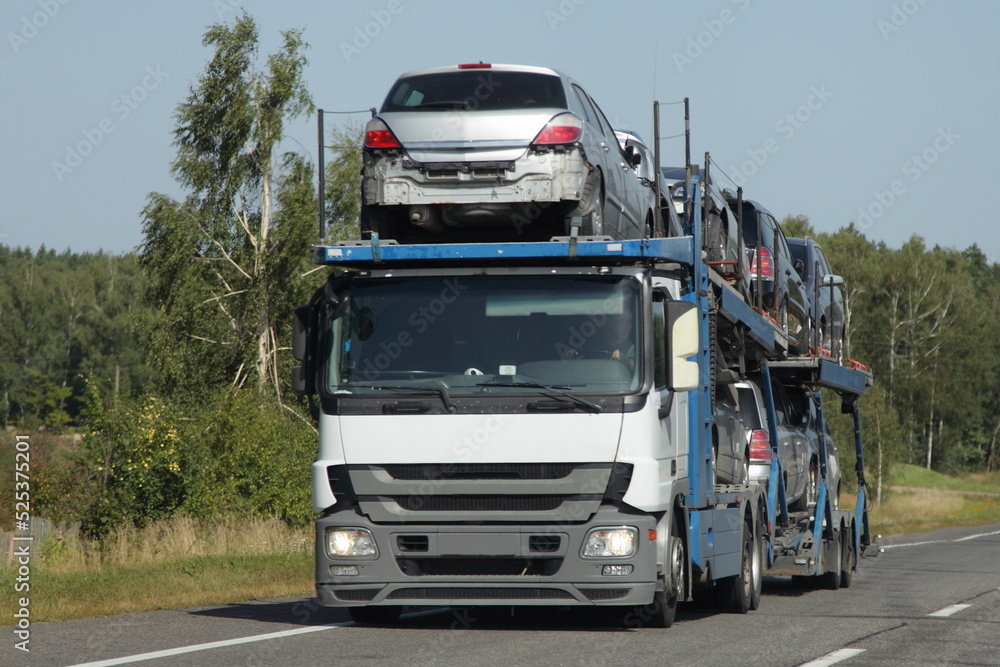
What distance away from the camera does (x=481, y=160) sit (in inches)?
353

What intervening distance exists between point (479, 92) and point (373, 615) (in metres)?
4.00

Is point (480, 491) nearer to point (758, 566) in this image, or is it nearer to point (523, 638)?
point (523, 638)

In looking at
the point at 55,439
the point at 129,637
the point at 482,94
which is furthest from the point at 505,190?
the point at 55,439

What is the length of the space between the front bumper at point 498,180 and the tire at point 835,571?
8.01 meters

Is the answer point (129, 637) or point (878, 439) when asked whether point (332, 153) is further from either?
point (129, 637)

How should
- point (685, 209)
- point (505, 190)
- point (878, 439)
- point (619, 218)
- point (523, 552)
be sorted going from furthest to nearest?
point (878, 439) < point (685, 209) < point (619, 218) < point (505, 190) < point (523, 552)

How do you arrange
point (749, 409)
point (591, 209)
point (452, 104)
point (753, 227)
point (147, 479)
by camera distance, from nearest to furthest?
point (452, 104)
point (591, 209)
point (749, 409)
point (753, 227)
point (147, 479)

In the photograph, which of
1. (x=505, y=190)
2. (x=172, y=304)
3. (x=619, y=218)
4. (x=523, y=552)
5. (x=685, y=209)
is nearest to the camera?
(x=523, y=552)

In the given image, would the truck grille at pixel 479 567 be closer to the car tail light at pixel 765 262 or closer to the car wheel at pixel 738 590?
the car wheel at pixel 738 590

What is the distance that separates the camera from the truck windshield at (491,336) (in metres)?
8.48

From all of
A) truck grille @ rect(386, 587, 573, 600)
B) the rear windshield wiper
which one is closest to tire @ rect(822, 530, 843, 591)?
truck grille @ rect(386, 587, 573, 600)

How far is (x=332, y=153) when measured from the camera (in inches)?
1455

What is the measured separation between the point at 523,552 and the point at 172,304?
85.0 feet

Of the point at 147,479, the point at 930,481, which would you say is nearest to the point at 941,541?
the point at 147,479
